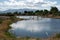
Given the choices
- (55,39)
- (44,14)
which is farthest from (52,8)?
(55,39)

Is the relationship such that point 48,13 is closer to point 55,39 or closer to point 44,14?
point 44,14

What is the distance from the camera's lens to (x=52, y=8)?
175m

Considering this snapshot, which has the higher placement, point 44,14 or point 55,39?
point 55,39

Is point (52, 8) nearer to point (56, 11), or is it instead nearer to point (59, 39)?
point (56, 11)

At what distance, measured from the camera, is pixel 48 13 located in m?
186

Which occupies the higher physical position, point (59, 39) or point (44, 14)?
point (59, 39)

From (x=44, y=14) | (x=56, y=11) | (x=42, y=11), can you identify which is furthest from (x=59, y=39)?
(x=42, y=11)

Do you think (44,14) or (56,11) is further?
(44,14)

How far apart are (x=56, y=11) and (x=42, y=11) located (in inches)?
1053

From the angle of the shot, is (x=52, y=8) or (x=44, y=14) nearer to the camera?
(x=52, y=8)

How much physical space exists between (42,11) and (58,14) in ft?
122

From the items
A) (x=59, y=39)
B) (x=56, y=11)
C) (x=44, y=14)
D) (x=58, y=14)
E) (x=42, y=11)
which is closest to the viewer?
(x=59, y=39)

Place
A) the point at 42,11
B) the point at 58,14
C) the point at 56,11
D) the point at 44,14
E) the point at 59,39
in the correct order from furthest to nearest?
the point at 42,11 → the point at 44,14 → the point at 56,11 → the point at 58,14 → the point at 59,39

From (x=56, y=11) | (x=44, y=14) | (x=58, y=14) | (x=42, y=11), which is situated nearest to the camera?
(x=58, y=14)
